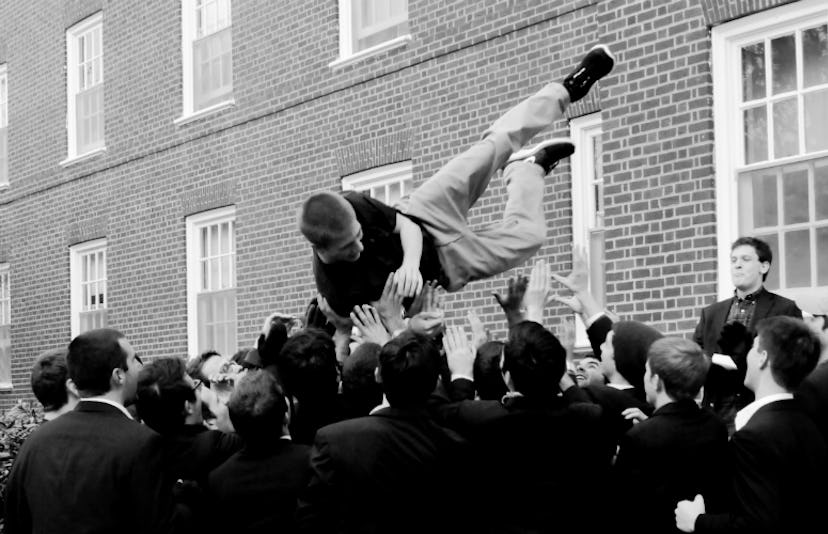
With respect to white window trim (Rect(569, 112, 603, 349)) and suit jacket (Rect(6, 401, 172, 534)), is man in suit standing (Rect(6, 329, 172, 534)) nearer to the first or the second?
suit jacket (Rect(6, 401, 172, 534))

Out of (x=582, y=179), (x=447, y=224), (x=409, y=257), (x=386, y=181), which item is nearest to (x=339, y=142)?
(x=386, y=181)

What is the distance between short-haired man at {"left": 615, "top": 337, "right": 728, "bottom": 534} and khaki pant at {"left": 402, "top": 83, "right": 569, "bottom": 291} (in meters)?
1.96

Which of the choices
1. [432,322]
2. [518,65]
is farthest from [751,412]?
[518,65]

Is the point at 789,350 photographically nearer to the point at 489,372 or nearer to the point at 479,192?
the point at 489,372

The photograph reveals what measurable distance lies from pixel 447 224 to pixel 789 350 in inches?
93.2

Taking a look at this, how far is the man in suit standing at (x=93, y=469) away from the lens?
3.90 meters

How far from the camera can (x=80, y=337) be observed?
4207 mm

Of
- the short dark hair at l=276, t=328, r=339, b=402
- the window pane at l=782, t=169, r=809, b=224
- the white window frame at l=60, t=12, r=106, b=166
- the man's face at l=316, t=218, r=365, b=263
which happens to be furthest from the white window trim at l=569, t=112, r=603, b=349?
the white window frame at l=60, t=12, r=106, b=166

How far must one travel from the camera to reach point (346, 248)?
5.03 m

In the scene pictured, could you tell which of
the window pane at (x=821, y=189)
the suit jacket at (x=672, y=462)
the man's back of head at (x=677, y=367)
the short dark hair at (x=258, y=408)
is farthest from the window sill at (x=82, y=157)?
the suit jacket at (x=672, y=462)

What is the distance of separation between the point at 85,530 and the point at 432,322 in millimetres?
1825

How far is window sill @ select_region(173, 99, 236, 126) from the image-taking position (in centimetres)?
1277

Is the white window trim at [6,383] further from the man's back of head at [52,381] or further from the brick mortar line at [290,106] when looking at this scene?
the man's back of head at [52,381]

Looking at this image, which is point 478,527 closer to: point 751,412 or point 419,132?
point 751,412
